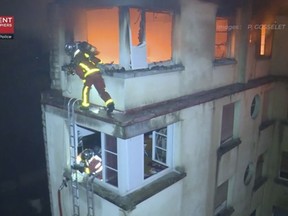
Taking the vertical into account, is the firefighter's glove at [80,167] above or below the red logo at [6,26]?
below

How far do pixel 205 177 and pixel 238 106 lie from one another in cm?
329

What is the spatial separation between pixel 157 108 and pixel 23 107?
4.92 m

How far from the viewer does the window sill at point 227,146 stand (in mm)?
10447

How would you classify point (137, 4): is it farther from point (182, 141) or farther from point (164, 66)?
point (182, 141)

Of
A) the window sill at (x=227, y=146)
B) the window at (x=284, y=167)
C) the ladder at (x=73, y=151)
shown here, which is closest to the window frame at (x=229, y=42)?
the window sill at (x=227, y=146)

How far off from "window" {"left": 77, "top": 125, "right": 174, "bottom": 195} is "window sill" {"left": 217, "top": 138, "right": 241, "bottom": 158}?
259cm

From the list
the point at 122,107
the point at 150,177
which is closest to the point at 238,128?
the point at 150,177

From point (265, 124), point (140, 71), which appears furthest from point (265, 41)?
point (140, 71)

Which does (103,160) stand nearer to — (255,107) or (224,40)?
(224,40)

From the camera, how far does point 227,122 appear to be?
1138 cm

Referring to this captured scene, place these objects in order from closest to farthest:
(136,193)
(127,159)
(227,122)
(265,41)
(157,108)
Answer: (127,159), (136,193), (157,108), (227,122), (265,41)

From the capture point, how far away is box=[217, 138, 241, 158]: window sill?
1045 centimetres

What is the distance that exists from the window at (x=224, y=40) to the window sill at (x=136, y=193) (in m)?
5.07

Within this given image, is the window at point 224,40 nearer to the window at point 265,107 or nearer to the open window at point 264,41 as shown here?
the open window at point 264,41
